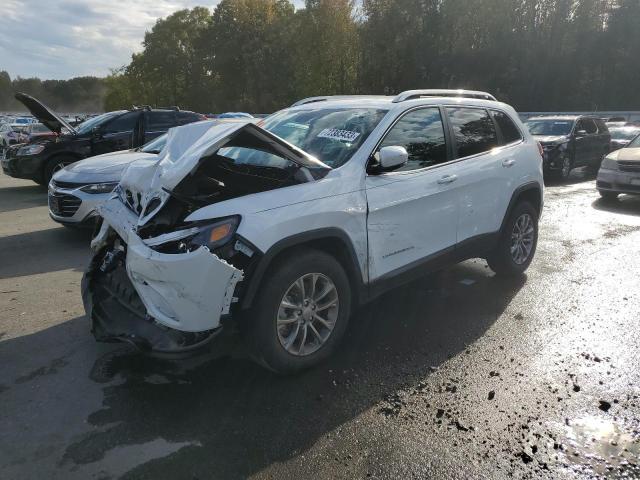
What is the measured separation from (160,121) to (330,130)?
24.7 feet

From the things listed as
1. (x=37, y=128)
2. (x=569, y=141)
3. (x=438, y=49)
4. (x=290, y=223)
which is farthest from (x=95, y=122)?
(x=438, y=49)

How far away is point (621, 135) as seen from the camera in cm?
1734

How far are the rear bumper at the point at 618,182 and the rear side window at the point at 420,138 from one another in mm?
6979

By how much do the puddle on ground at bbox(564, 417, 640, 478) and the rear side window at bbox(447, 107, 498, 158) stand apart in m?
2.42

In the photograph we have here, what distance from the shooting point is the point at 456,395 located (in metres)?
3.20

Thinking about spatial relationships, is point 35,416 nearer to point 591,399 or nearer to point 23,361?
point 23,361

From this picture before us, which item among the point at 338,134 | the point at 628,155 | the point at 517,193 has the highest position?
the point at 338,134

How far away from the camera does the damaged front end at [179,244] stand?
286 centimetres

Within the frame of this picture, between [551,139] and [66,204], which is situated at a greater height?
[66,204]

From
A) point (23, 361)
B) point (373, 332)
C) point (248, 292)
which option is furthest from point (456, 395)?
point (23, 361)

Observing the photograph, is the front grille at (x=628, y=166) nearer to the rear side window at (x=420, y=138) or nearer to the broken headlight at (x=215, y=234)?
the rear side window at (x=420, y=138)

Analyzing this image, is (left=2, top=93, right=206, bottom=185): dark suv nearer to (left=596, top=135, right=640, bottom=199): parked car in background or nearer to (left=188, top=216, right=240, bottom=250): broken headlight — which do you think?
(left=188, top=216, right=240, bottom=250): broken headlight

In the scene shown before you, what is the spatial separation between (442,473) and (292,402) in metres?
1.00

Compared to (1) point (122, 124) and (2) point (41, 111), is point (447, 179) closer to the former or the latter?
(1) point (122, 124)
